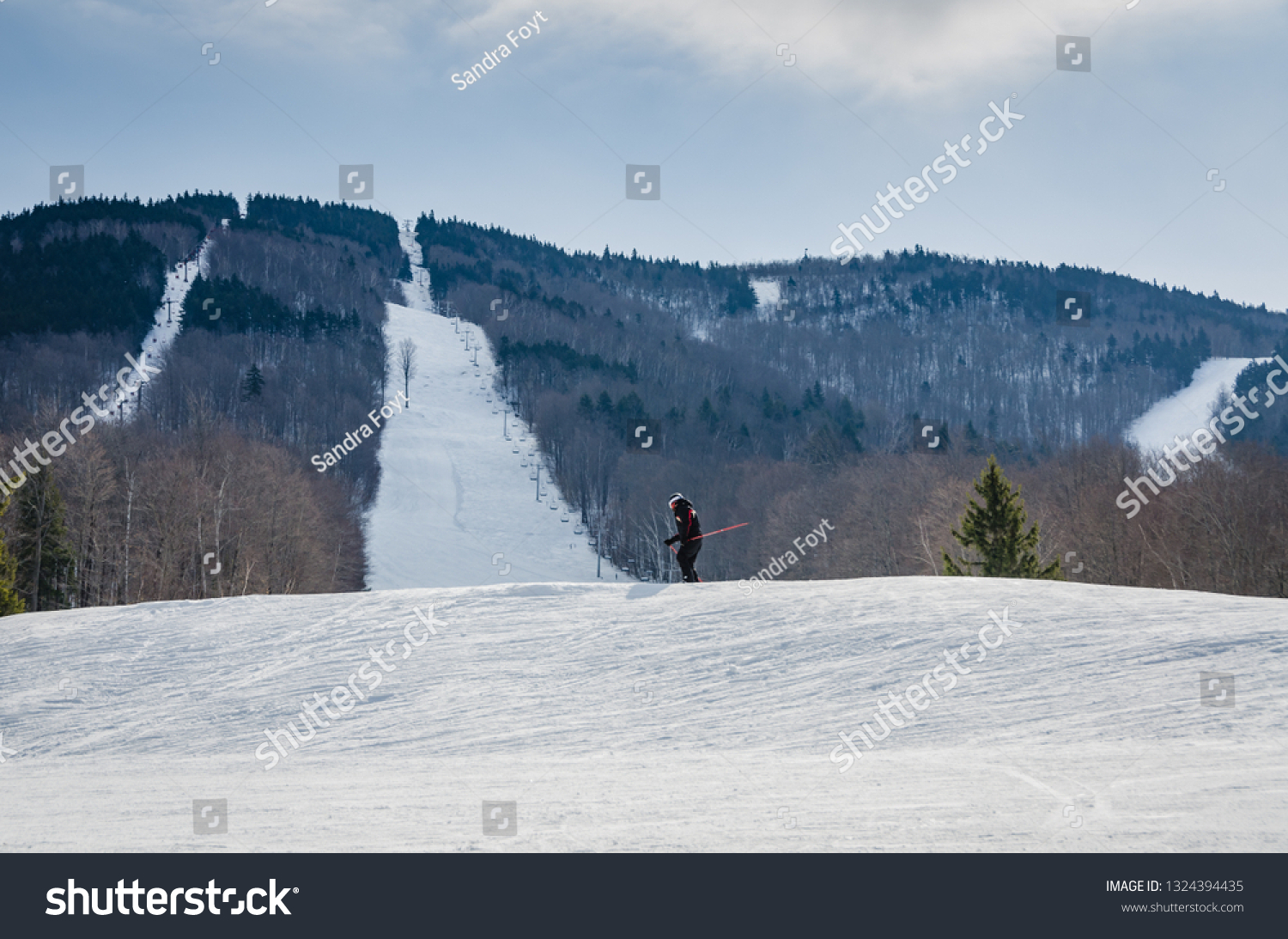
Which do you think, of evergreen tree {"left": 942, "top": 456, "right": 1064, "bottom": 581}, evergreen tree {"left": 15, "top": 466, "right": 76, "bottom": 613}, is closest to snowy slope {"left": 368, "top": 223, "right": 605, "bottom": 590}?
evergreen tree {"left": 15, "top": 466, "right": 76, "bottom": 613}

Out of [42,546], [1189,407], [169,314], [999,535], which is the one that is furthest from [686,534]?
[1189,407]

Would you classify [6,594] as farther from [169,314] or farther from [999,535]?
[169,314]

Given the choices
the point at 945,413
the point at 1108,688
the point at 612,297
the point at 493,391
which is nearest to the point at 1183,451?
the point at 1108,688

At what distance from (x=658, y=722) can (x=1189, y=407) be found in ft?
596

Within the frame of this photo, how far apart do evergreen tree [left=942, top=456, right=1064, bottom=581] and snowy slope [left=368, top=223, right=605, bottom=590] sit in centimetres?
3905

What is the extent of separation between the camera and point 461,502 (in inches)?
3467

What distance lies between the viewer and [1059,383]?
585 ft

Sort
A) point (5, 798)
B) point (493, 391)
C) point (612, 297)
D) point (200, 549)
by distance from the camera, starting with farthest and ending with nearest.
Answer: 1. point (612, 297)
2. point (493, 391)
3. point (200, 549)
4. point (5, 798)

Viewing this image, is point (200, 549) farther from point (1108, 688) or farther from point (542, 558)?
point (1108, 688)

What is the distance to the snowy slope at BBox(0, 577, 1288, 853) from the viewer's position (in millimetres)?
7012

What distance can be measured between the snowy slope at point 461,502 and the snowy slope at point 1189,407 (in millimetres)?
101552

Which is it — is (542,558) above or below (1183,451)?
below
